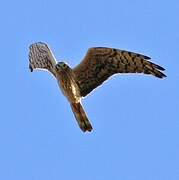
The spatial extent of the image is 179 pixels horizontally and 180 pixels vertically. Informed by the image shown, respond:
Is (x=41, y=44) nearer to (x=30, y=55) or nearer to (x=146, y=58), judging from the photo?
(x=30, y=55)

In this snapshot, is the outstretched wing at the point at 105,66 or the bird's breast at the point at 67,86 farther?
the bird's breast at the point at 67,86

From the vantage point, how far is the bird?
2523 centimetres

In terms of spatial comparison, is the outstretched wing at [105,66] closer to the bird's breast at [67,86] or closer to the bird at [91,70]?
the bird at [91,70]

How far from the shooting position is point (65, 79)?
25.5 m

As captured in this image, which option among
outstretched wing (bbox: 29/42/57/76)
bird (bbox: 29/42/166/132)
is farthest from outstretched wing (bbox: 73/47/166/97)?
outstretched wing (bbox: 29/42/57/76)

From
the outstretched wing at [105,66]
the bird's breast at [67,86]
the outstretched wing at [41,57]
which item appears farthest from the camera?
the outstretched wing at [41,57]

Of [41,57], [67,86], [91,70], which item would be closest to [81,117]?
[67,86]

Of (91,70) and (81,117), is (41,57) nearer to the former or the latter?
(91,70)

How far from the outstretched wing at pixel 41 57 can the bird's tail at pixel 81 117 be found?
1.04 m

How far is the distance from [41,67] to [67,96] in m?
1.36

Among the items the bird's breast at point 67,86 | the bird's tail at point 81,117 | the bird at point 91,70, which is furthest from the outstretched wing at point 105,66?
the bird's tail at point 81,117

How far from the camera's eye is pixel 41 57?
26688 mm

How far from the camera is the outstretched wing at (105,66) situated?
25219 millimetres

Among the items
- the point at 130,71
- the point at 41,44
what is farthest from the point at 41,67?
the point at 130,71
